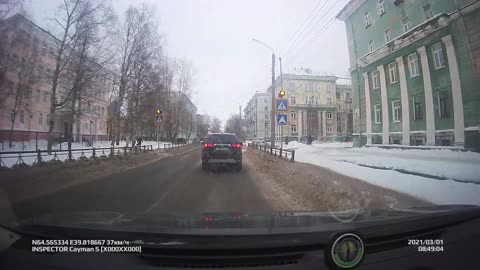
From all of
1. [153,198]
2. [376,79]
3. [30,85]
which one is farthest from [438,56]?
[30,85]

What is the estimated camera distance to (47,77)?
1770cm

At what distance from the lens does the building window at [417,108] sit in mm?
10863

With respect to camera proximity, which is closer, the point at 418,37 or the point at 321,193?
the point at 321,193

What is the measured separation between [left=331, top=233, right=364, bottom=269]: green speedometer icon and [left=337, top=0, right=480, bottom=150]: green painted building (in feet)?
25.0

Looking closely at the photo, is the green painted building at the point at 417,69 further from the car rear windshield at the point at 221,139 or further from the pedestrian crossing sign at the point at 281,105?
the car rear windshield at the point at 221,139

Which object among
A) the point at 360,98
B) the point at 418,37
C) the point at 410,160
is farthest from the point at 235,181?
the point at 360,98

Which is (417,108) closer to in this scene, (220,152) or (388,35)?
(388,35)

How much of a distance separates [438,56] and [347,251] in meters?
9.59

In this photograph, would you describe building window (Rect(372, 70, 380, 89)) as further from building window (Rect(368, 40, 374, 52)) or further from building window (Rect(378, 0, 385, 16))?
building window (Rect(378, 0, 385, 16))

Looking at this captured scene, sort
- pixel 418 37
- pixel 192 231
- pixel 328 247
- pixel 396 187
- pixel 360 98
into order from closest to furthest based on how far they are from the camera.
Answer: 1. pixel 328 247
2. pixel 192 231
3. pixel 396 187
4. pixel 418 37
5. pixel 360 98

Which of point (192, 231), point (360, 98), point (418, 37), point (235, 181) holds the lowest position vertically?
point (235, 181)

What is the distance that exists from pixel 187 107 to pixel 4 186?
37.5 metres

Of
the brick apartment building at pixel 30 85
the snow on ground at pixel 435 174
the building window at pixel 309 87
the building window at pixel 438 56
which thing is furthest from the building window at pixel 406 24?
the building window at pixel 309 87

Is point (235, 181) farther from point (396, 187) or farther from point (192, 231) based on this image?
point (192, 231)
